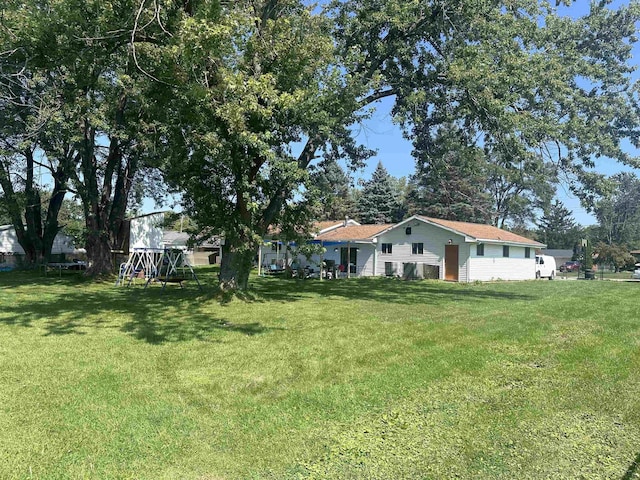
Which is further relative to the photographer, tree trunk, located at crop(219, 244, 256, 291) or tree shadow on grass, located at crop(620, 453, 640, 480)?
tree trunk, located at crop(219, 244, 256, 291)

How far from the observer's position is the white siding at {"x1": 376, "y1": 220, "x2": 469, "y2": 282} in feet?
82.2

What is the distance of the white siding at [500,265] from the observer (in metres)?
25.3

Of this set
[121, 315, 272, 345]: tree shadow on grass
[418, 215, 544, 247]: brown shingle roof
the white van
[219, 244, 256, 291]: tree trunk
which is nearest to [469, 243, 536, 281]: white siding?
[418, 215, 544, 247]: brown shingle roof

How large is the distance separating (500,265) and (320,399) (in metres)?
24.8

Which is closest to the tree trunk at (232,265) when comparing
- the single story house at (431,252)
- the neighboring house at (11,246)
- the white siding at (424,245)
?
the single story house at (431,252)

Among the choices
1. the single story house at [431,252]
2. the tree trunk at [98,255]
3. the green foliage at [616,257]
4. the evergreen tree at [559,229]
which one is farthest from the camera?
the evergreen tree at [559,229]

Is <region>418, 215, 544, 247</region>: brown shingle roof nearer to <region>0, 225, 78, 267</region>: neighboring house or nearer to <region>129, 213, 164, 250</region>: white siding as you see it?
<region>129, 213, 164, 250</region>: white siding

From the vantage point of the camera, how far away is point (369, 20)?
13641 mm

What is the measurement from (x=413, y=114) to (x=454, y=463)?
13.0 metres

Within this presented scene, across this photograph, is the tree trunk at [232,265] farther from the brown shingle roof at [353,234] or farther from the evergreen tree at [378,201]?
the evergreen tree at [378,201]

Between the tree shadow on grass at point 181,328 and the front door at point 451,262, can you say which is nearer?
the tree shadow on grass at point 181,328

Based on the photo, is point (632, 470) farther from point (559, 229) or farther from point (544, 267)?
point (559, 229)

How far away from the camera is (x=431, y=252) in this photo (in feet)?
85.4

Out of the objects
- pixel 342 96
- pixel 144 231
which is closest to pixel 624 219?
pixel 144 231
